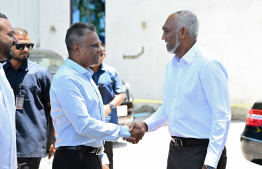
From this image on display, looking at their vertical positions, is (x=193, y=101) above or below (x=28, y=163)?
above

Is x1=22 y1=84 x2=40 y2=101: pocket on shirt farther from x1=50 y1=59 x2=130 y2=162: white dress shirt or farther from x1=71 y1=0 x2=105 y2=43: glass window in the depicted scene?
x1=71 y1=0 x2=105 y2=43: glass window

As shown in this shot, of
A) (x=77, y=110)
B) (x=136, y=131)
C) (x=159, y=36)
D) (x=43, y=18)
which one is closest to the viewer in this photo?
(x=77, y=110)

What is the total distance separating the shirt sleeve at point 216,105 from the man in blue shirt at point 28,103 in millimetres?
1681

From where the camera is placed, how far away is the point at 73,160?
2742mm

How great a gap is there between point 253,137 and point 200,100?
2.34m

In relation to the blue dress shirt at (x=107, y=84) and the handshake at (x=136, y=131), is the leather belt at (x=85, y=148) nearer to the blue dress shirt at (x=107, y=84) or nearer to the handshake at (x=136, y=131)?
the handshake at (x=136, y=131)

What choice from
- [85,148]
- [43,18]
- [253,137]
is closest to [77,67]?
[85,148]

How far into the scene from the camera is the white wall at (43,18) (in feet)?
48.9

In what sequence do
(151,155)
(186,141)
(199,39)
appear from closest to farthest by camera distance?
(186,141) → (151,155) → (199,39)

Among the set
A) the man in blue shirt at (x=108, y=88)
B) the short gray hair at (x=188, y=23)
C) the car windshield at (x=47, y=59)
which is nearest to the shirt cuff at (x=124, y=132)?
the short gray hair at (x=188, y=23)

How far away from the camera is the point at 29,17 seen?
16.4m

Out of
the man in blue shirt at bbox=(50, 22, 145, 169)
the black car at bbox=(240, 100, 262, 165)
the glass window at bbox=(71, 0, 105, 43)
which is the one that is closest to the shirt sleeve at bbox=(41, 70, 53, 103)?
the man in blue shirt at bbox=(50, 22, 145, 169)

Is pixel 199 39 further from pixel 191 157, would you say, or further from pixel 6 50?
pixel 6 50

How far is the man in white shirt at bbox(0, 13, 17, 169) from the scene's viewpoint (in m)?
2.18
